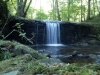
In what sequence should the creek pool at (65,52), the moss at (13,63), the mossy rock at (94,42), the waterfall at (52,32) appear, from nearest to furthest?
the moss at (13,63)
the creek pool at (65,52)
the mossy rock at (94,42)
the waterfall at (52,32)

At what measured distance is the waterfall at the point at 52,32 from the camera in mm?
19391

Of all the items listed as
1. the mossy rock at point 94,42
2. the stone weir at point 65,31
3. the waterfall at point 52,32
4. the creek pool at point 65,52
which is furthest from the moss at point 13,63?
the mossy rock at point 94,42

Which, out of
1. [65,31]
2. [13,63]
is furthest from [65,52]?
[13,63]

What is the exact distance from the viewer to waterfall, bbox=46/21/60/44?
1939cm

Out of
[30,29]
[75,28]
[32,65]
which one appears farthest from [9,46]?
[75,28]

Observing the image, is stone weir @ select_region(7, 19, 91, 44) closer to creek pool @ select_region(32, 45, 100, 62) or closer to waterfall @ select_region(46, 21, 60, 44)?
waterfall @ select_region(46, 21, 60, 44)

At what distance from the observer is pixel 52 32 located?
64.6 ft

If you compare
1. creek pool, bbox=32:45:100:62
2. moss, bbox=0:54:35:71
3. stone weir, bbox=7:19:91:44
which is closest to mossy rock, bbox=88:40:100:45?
stone weir, bbox=7:19:91:44

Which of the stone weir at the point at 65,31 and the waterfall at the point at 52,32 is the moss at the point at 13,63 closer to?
the stone weir at the point at 65,31

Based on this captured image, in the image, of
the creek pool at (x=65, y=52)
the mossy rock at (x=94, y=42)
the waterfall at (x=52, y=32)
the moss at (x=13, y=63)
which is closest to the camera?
the moss at (x=13, y=63)

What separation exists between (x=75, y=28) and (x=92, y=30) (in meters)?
1.88

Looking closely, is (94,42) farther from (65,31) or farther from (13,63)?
(13,63)

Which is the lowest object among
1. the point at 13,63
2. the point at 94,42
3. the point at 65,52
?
the point at 94,42

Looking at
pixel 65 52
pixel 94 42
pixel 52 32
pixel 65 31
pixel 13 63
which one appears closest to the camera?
pixel 13 63
